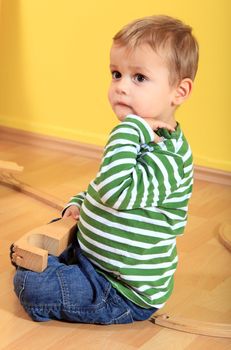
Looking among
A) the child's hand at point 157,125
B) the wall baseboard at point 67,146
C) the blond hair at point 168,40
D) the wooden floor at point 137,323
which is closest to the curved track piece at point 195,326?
the wooden floor at point 137,323

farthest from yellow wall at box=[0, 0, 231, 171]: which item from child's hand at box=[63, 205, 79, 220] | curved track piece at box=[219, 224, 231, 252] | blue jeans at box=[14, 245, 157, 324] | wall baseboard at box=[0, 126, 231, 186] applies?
blue jeans at box=[14, 245, 157, 324]

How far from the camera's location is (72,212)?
1.39 meters

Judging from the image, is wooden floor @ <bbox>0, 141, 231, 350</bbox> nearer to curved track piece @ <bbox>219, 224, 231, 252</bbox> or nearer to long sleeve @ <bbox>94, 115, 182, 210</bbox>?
curved track piece @ <bbox>219, 224, 231, 252</bbox>

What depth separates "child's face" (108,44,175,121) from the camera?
1206 mm

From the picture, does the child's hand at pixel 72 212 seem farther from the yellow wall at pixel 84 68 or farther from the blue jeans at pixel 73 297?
the yellow wall at pixel 84 68

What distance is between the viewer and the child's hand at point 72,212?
4.53ft

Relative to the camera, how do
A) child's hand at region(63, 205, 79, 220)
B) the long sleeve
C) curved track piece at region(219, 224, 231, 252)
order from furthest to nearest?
1. curved track piece at region(219, 224, 231, 252)
2. child's hand at region(63, 205, 79, 220)
3. the long sleeve

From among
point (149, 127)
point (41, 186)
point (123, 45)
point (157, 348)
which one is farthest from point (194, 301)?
point (41, 186)

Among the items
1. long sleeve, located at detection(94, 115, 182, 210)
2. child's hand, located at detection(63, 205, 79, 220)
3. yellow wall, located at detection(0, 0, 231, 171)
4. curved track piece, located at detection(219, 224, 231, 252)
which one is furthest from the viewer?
yellow wall, located at detection(0, 0, 231, 171)

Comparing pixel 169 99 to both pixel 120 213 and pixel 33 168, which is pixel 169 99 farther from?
pixel 33 168

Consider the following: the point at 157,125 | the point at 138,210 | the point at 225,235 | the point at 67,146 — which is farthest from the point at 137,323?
the point at 67,146

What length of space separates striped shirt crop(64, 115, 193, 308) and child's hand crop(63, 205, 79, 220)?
0.10m

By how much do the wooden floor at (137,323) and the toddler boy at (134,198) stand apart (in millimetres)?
37

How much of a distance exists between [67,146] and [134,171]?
4.37 ft
